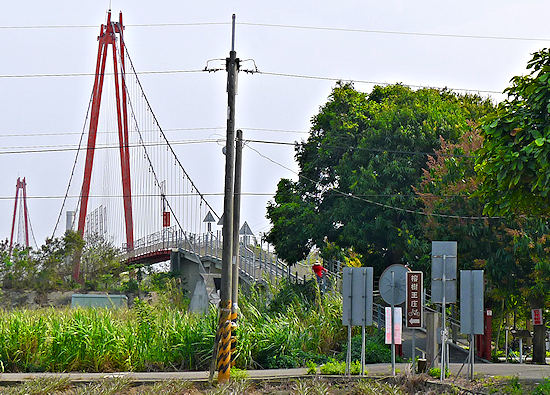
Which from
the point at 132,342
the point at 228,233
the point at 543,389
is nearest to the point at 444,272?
the point at 543,389

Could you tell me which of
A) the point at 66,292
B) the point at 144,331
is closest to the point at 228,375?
the point at 144,331

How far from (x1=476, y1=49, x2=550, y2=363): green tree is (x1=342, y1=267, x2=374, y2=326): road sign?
11.5 ft

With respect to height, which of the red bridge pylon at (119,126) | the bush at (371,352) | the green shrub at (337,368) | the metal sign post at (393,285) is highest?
the red bridge pylon at (119,126)

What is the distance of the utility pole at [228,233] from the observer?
2106 cm

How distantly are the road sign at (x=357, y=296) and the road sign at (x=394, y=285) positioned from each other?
0.33 meters

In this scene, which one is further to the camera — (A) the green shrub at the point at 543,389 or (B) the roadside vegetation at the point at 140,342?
(B) the roadside vegetation at the point at 140,342

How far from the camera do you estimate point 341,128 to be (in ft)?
126

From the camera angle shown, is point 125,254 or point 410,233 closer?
point 410,233

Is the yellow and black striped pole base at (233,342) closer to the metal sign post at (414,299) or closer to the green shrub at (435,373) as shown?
→ the metal sign post at (414,299)

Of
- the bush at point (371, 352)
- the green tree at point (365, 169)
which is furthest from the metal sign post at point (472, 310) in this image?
the green tree at point (365, 169)

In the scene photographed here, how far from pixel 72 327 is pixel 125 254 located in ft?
129

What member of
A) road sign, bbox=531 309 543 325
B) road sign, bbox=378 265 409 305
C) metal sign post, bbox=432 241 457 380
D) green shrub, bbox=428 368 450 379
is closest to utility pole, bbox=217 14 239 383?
road sign, bbox=378 265 409 305

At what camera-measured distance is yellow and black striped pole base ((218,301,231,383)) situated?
68.7 feet

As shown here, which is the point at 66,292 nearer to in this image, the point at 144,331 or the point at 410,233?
the point at 410,233
